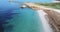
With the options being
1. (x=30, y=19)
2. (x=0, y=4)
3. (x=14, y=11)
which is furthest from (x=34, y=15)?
(x=0, y=4)

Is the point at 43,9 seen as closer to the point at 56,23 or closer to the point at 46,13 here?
the point at 46,13

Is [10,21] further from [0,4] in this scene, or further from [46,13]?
[46,13]

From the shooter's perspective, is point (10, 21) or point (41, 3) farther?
point (41, 3)

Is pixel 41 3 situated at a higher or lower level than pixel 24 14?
higher

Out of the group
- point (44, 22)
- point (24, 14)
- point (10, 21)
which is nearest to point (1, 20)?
point (10, 21)

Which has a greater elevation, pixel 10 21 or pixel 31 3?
pixel 31 3
